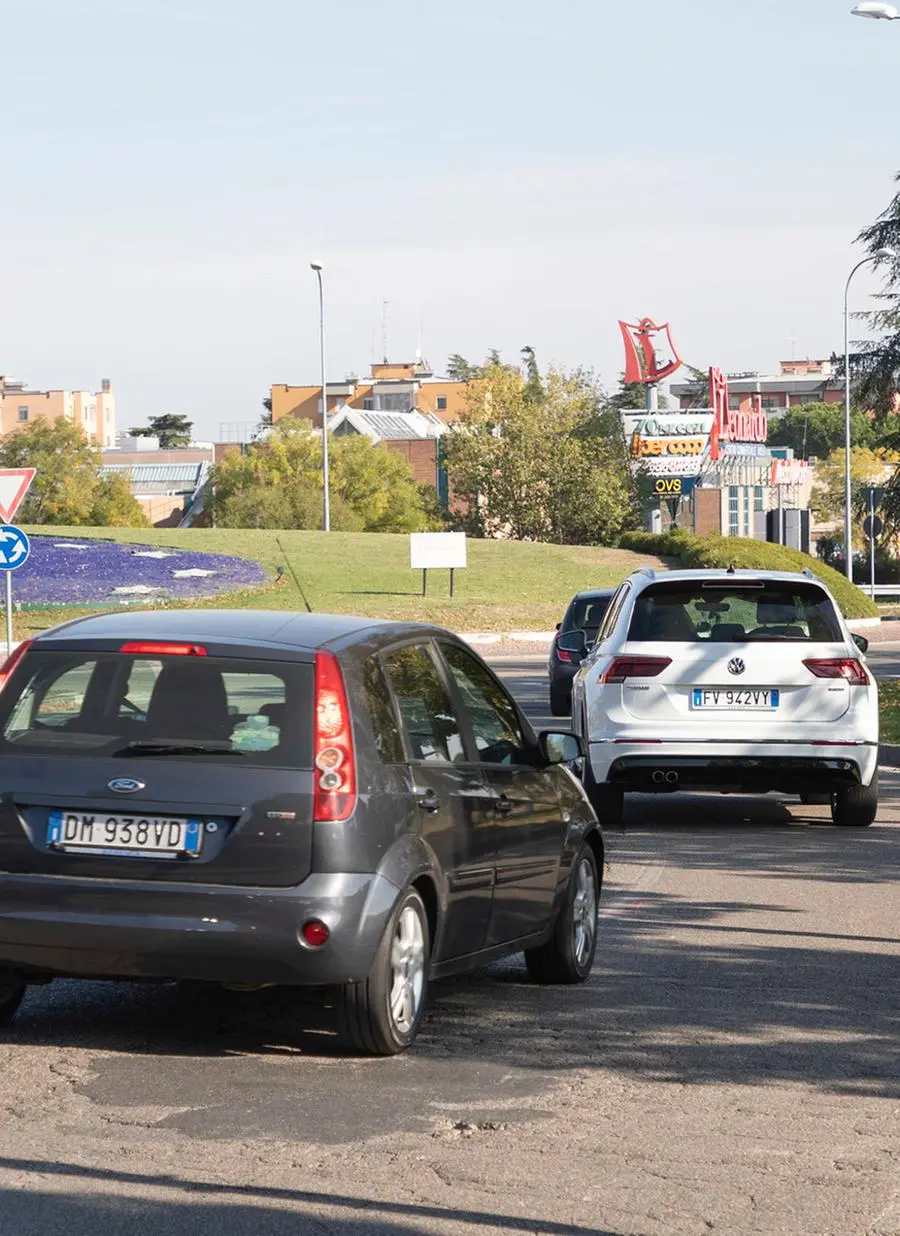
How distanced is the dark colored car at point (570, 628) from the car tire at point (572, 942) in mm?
15681

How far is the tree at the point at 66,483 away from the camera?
393 feet

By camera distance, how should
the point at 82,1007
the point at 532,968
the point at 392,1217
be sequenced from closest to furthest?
the point at 392,1217, the point at 82,1007, the point at 532,968

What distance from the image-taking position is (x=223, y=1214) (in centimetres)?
507

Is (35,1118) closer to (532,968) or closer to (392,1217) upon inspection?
(392,1217)

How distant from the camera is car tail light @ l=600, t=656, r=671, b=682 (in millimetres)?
13945

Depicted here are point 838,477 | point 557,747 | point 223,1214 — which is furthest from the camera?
point 838,477

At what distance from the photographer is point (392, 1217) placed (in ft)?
16.6

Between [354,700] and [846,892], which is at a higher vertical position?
[354,700]

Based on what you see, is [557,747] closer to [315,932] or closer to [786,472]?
[315,932]

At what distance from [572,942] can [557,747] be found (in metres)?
0.80

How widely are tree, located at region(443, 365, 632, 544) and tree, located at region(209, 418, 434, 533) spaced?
6.99m

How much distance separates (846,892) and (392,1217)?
660cm

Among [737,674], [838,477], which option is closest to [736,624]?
[737,674]

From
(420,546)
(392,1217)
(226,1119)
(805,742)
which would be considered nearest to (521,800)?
(226,1119)
